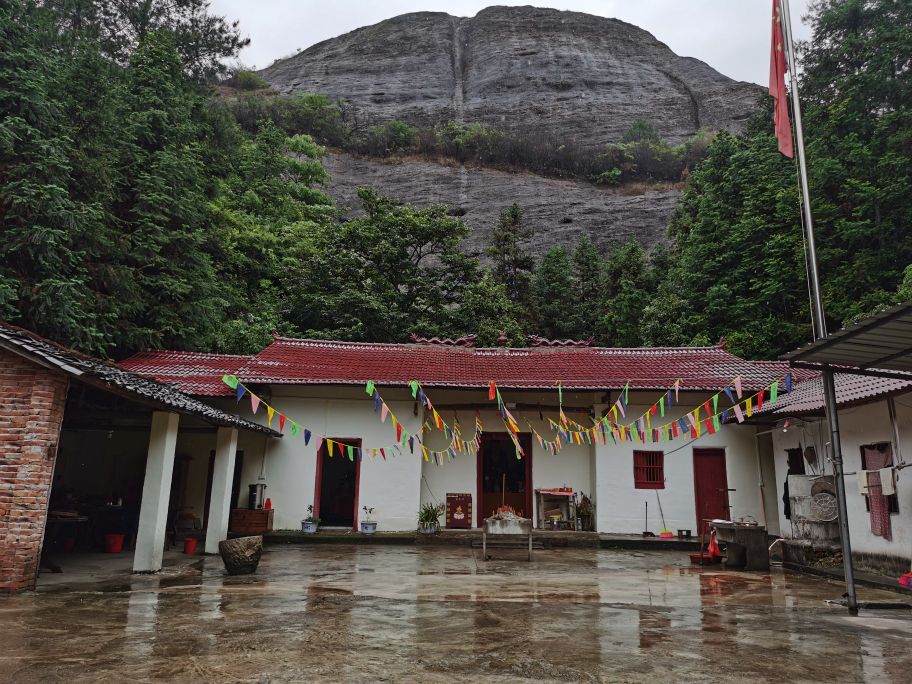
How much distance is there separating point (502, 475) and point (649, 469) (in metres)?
3.48

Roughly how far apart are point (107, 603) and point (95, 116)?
42.2 ft

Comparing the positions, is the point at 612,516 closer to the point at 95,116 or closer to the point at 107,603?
the point at 107,603

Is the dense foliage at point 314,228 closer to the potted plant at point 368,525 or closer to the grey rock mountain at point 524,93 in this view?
the grey rock mountain at point 524,93

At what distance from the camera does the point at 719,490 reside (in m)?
14.4

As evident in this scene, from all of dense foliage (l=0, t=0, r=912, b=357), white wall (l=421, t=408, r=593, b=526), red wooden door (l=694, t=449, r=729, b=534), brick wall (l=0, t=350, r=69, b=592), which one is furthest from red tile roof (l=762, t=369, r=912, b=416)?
brick wall (l=0, t=350, r=69, b=592)

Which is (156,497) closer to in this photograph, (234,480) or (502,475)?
(234,480)

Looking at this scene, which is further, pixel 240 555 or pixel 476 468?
pixel 476 468

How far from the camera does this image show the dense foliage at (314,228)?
44.3 feet

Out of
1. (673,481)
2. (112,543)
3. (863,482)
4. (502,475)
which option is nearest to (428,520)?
(502,475)

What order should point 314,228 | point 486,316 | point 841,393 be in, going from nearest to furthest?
1. point 841,393
2. point 486,316
3. point 314,228

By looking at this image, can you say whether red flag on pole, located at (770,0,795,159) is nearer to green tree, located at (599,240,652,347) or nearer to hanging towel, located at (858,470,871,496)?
hanging towel, located at (858,470,871,496)

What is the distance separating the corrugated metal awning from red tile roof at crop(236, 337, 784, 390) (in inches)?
281

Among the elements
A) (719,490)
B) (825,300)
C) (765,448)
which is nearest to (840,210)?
(825,300)

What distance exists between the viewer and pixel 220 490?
11227mm
